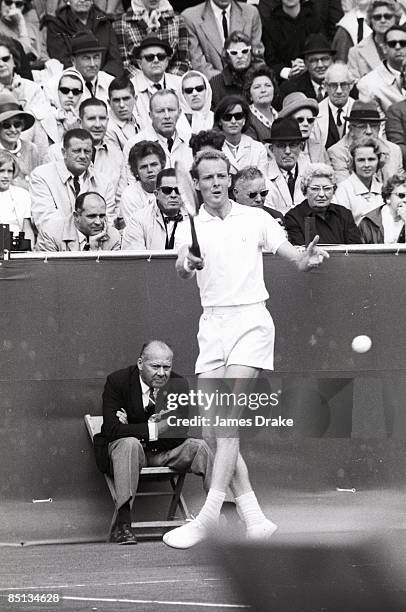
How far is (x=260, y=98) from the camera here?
33.0ft

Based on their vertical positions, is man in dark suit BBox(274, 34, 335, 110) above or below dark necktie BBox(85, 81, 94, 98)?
above

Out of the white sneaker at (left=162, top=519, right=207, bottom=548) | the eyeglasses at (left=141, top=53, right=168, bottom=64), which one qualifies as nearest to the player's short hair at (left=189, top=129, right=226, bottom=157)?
the eyeglasses at (left=141, top=53, right=168, bottom=64)

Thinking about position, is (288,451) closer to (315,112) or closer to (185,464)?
(185,464)

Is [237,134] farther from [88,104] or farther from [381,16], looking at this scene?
[381,16]

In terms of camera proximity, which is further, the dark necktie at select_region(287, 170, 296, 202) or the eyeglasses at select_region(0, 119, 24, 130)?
the eyeglasses at select_region(0, 119, 24, 130)

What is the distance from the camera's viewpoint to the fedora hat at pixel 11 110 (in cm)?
916

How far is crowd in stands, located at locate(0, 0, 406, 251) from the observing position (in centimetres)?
789

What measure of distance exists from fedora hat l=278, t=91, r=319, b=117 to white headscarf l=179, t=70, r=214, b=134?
21.4 inches

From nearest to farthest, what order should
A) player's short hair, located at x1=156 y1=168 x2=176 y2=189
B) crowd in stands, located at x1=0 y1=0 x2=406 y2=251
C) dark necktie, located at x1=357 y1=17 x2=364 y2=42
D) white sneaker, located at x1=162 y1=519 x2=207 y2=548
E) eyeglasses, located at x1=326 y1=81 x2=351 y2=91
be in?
1. white sneaker, located at x1=162 y1=519 x2=207 y2=548
2. crowd in stands, located at x1=0 y1=0 x2=406 y2=251
3. player's short hair, located at x1=156 y1=168 x2=176 y2=189
4. eyeglasses, located at x1=326 y1=81 x2=351 y2=91
5. dark necktie, located at x1=357 y1=17 x2=364 y2=42

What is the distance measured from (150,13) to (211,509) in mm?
5668

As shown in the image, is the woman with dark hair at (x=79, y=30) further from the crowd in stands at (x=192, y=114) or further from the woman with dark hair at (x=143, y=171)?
the woman with dark hair at (x=143, y=171)

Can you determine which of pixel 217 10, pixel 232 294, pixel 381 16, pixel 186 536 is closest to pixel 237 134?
pixel 217 10

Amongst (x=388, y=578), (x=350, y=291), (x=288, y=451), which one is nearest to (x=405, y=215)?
(x=350, y=291)

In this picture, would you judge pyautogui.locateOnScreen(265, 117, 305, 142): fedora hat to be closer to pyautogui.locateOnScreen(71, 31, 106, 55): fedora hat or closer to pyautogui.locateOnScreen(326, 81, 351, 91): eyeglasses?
pyautogui.locateOnScreen(326, 81, 351, 91): eyeglasses
